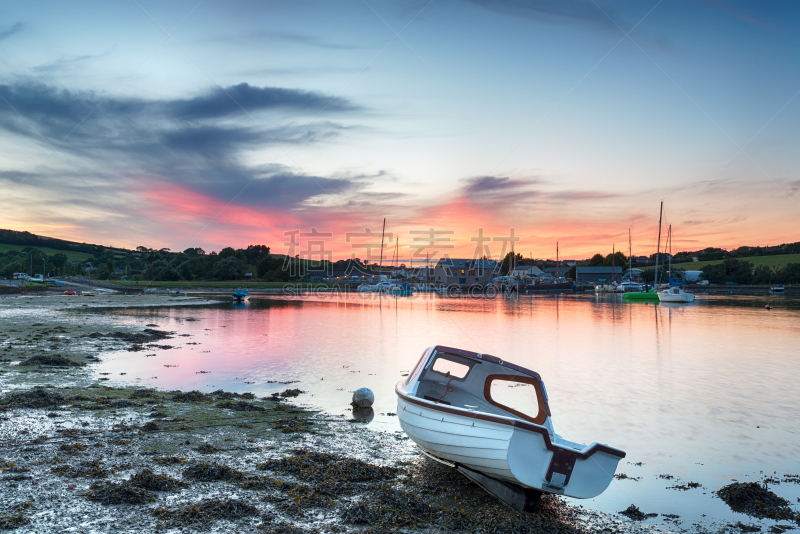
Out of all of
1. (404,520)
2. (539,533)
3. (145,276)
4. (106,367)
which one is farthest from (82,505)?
(145,276)

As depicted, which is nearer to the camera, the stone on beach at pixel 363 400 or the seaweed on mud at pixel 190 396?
the seaweed on mud at pixel 190 396

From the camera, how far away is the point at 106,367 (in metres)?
19.9

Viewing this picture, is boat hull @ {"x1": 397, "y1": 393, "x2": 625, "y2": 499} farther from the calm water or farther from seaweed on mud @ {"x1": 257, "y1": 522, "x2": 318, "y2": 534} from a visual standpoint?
seaweed on mud @ {"x1": 257, "y1": 522, "x2": 318, "y2": 534}

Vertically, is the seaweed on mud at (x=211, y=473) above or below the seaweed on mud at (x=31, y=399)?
below

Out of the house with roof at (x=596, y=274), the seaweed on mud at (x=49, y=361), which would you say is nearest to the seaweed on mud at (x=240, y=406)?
the seaweed on mud at (x=49, y=361)

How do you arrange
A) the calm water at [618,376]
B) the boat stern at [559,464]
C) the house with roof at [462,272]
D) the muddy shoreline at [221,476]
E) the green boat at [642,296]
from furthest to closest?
the house with roof at [462,272] → the green boat at [642,296] → the calm water at [618,376] → the boat stern at [559,464] → the muddy shoreline at [221,476]

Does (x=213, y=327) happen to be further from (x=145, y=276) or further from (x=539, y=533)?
(x=145, y=276)

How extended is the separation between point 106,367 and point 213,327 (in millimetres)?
19143

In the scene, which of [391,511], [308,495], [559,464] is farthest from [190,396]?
[559,464]

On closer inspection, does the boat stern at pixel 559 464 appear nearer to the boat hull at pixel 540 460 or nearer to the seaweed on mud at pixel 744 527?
the boat hull at pixel 540 460

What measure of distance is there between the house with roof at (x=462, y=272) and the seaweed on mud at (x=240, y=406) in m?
140

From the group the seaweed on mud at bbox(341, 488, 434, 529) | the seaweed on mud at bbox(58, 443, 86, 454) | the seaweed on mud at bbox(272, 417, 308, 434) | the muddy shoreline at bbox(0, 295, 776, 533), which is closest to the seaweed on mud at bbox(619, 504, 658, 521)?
the muddy shoreline at bbox(0, 295, 776, 533)

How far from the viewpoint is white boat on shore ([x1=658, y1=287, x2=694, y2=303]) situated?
81.0 meters

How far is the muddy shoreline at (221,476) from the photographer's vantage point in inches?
287
